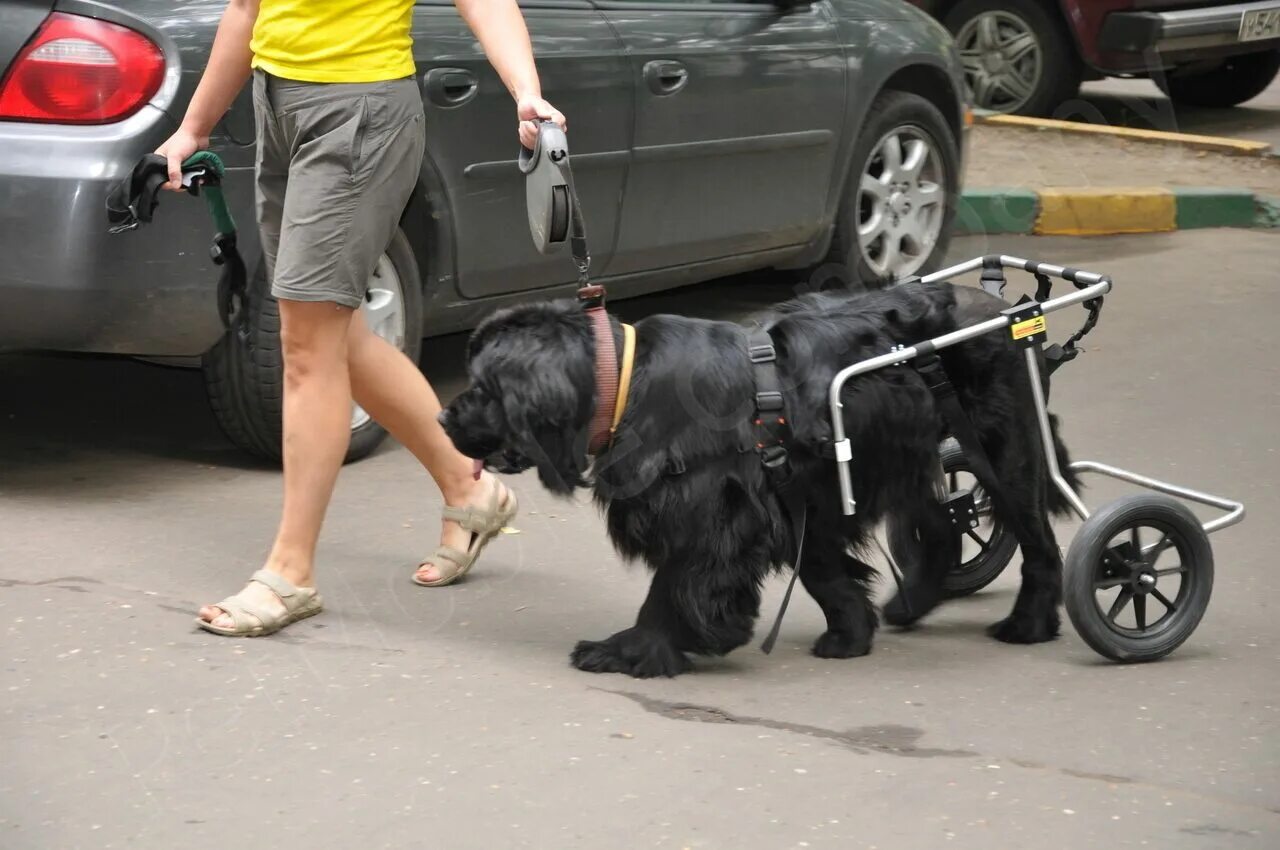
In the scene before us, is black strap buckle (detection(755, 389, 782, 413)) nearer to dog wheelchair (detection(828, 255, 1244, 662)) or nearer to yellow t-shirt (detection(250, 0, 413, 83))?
dog wheelchair (detection(828, 255, 1244, 662))

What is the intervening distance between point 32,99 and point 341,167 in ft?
3.72

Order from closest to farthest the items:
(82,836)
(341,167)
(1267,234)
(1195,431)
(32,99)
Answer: (82,836)
(341,167)
(32,99)
(1195,431)
(1267,234)

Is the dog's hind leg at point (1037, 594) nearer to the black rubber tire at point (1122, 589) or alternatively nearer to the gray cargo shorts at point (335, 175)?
the black rubber tire at point (1122, 589)

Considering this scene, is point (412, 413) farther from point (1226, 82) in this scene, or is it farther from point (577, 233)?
point (1226, 82)

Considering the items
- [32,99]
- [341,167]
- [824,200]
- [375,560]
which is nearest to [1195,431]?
[824,200]

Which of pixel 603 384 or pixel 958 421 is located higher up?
pixel 603 384

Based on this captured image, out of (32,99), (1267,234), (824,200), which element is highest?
(32,99)

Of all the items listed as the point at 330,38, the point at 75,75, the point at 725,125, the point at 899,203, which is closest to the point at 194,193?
the point at 330,38

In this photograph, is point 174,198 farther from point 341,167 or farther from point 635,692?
point 635,692

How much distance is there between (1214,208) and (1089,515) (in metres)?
5.76

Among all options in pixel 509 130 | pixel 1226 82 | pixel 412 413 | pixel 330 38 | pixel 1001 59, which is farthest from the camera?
pixel 1226 82

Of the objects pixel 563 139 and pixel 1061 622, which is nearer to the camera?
pixel 563 139

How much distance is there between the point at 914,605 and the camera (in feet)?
13.8

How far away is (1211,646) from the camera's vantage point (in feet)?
13.3
